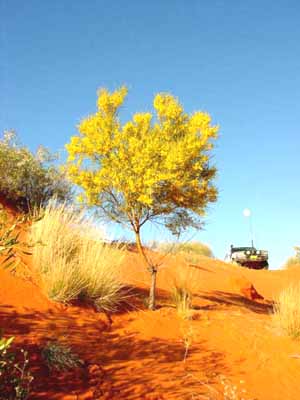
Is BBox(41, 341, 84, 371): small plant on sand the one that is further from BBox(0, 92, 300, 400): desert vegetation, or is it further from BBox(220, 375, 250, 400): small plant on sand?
BBox(220, 375, 250, 400): small plant on sand

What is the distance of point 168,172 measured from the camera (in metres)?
9.61

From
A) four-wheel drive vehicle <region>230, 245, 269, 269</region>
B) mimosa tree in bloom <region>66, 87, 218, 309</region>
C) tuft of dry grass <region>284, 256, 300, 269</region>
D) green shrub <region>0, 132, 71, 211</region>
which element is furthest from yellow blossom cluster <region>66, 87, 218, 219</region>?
tuft of dry grass <region>284, 256, 300, 269</region>

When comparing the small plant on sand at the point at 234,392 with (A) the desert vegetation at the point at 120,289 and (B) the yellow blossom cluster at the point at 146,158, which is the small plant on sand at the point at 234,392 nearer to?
(A) the desert vegetation at the point at 120,289

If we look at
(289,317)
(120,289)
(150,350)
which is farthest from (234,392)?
(120,289)

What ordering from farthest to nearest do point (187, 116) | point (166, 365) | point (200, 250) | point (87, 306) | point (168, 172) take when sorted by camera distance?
point (200, 250) → point (187, 116) → point (168, 172) → point (87, 306) → point (166, 365)

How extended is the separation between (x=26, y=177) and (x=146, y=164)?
28.6ft

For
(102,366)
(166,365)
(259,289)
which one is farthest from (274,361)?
(259,289)

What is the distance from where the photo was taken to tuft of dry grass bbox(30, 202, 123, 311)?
7.40m

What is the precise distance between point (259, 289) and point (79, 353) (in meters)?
17.9

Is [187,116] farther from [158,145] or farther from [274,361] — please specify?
[274,361]

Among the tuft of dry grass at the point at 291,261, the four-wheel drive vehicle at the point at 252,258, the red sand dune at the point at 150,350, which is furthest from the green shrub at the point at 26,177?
the tuft of dry grass at the point at 291,261

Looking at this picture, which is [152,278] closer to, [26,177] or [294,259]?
[26,177]

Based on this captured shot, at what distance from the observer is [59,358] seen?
5051mm

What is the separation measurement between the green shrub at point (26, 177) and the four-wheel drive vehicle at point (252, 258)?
54.4 feet
